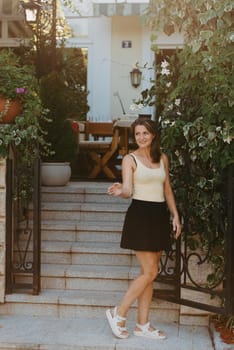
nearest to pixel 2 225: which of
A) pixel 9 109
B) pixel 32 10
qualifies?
pixel 9 109

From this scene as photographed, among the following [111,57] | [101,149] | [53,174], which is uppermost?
[111,57]

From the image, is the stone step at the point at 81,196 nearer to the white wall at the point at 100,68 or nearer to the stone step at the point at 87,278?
the stone step at the point at 87,278

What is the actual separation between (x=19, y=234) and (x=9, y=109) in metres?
1.27

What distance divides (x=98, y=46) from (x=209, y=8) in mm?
6808

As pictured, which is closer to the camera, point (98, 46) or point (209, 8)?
point (209, 8)

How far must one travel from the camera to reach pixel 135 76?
1038cm

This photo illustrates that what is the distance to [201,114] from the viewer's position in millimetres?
4523

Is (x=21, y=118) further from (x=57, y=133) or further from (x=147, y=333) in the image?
(x=147, y=333)

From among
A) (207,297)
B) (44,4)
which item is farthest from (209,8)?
(44,4)

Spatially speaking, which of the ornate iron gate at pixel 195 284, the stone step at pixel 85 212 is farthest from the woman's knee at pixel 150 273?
the stone step at pixel 85 212

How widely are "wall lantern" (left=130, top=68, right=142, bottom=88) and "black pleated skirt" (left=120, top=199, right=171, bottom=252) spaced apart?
6.31 metres

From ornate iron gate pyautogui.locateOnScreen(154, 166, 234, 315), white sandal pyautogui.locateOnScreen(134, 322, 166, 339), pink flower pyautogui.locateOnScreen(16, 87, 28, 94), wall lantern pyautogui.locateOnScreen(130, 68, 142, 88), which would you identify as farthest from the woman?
wall lantern pyautogui.locateOnScreen(130, 68, 142, 88)

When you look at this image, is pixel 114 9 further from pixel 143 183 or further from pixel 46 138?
pixel 143 183

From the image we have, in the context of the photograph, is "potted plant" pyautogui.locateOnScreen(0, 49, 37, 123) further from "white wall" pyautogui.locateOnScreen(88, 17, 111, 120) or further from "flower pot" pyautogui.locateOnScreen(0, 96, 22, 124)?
"white wall" pyautogui.locateOnScreen(88, 17, 111, 120)
